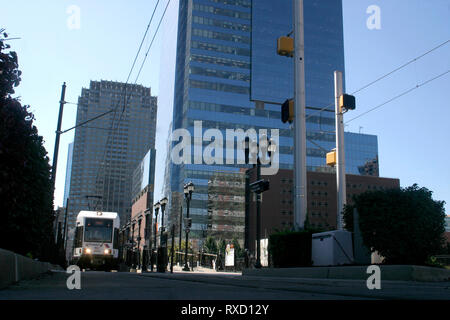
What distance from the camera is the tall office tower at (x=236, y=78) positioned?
422ft

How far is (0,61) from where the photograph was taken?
22.9 ft

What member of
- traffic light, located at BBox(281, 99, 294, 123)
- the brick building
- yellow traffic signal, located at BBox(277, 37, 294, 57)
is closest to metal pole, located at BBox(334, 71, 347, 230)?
traffic light, located at BBox(281, 99, 294, 123)

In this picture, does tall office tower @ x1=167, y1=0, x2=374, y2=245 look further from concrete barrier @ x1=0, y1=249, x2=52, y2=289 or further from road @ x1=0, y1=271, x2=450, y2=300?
road @ x1=0, y1=271, x2=450, y2=300

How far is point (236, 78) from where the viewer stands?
136 meters

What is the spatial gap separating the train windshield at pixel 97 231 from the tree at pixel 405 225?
2054 cm

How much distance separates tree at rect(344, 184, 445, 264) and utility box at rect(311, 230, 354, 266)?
3.17ft

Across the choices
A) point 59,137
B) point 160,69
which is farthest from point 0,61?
point 160,69

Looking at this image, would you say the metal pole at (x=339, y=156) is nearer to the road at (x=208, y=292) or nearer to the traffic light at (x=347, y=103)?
the traffic light at (x=347, y=103)

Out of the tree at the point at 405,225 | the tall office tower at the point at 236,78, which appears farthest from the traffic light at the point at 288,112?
the tall office tower at the point at 236,78

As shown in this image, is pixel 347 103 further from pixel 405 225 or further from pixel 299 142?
pixel 405 225

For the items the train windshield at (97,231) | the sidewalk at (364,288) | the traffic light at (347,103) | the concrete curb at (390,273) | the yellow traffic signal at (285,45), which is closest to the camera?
the sidewalk at (364,288)

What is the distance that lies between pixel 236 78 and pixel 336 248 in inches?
4851
